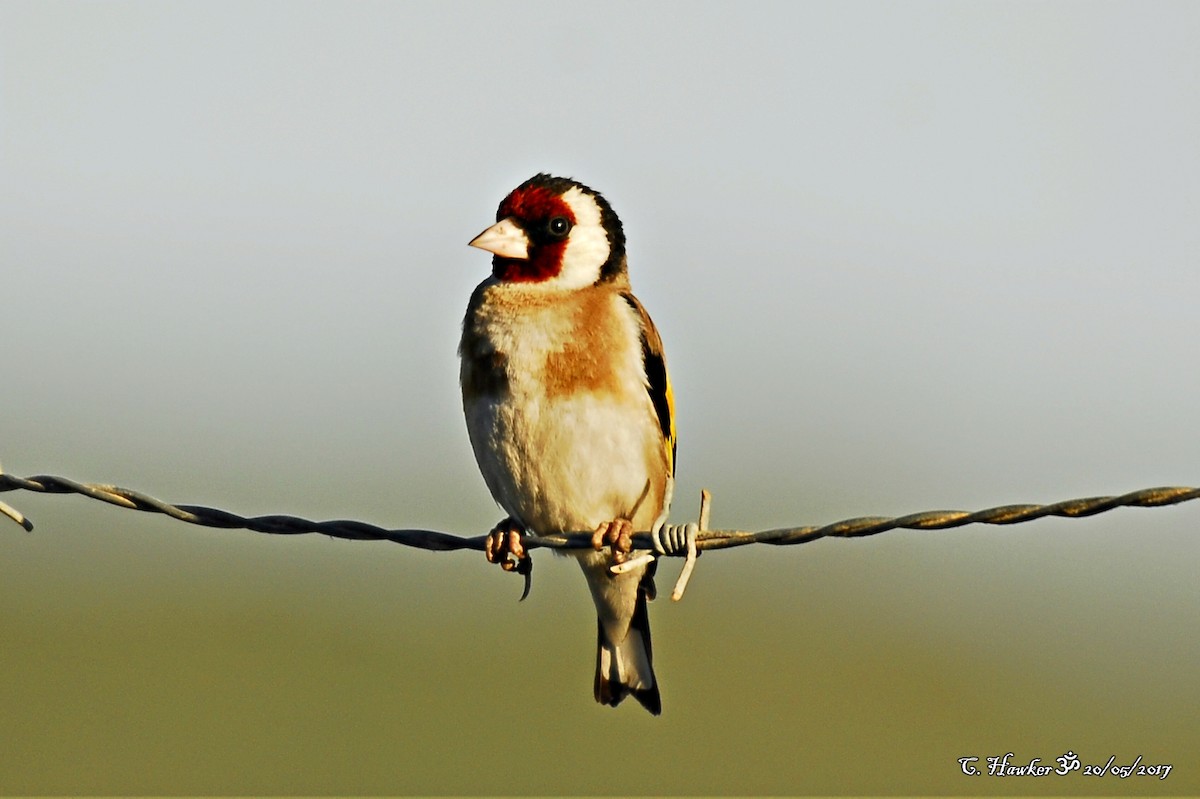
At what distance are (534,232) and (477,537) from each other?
1.90 m

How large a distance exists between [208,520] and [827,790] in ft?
51.8

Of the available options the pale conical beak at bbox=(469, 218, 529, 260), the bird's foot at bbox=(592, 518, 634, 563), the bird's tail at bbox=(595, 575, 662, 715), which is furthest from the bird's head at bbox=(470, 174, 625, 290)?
the bird's tail at bbox=(595, 575, 662, 715)

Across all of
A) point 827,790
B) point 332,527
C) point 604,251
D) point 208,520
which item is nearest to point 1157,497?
point 332,527

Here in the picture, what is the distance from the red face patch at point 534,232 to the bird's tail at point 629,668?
69.4 inches

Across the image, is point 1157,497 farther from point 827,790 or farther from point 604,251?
point 827,790

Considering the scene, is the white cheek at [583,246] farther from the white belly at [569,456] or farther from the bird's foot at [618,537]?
the bird's foot at [618,537]

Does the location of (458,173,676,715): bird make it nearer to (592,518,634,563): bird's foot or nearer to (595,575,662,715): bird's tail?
(592,518,634,563): bird's foot

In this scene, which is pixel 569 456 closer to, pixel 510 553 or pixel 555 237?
pixel 510 553

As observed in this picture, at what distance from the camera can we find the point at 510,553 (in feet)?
25.2

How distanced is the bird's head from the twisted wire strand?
154 cm

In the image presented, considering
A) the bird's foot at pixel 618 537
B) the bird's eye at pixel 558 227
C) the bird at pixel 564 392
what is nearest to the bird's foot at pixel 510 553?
the bird at pixel 564 392

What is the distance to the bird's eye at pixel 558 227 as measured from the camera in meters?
8.38

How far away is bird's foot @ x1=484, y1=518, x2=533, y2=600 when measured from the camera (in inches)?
299

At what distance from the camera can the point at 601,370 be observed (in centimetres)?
773
